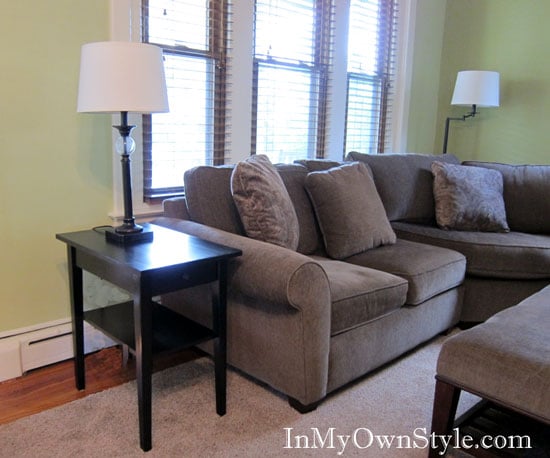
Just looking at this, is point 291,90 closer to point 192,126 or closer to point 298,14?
point 298,14

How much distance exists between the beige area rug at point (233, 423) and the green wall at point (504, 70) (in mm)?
2461

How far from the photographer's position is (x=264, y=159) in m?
2.38

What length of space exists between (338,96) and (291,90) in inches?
16.4

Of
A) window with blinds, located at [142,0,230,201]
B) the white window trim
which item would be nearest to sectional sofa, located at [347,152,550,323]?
the white window trim

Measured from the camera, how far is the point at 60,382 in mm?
2143

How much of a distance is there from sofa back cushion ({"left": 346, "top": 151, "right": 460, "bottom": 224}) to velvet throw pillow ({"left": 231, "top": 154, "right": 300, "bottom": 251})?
1113mm

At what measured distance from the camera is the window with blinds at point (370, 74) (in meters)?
3.63

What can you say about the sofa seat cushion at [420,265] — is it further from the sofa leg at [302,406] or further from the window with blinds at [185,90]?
the window with blinds at [185,90]

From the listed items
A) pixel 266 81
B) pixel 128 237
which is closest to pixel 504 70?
pixel 266 81

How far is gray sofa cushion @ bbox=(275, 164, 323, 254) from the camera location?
8.39 ft

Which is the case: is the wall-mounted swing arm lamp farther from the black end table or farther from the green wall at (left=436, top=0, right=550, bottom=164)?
the black end table

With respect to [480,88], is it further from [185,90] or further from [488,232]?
[185,90]

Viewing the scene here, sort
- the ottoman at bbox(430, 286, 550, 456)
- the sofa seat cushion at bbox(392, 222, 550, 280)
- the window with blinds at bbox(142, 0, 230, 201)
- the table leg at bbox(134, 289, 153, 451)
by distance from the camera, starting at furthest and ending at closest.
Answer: the sofa seat cushion at bbox(392, 222, 550, 280) < the window with blinds at bbox(142, 0, 230, 201) < the table leg at bbox(134, 289, 153, 451) < the ottoman at bbox(430, 286, 550, 456)

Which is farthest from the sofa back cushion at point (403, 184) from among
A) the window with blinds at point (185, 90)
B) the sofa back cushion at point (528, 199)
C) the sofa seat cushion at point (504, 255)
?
the window with blinds at point (185, 90)
